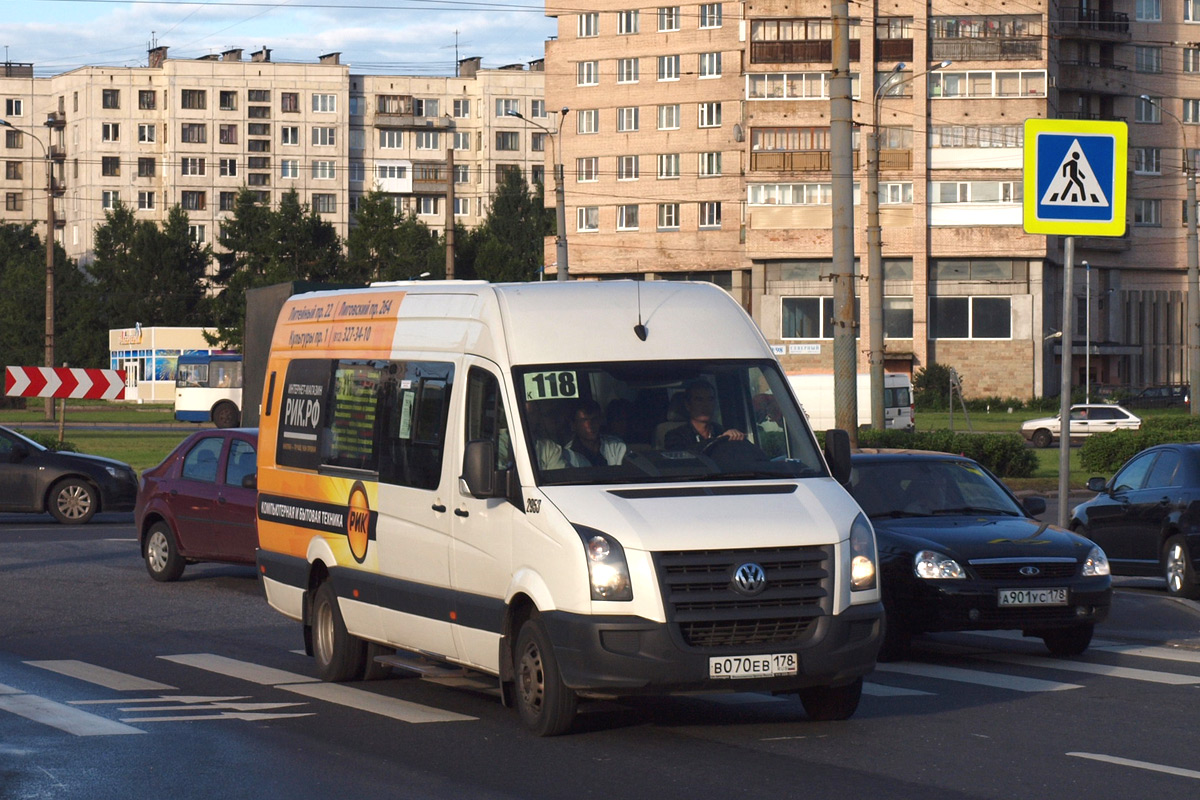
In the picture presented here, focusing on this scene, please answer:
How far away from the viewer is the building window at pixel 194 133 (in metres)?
128

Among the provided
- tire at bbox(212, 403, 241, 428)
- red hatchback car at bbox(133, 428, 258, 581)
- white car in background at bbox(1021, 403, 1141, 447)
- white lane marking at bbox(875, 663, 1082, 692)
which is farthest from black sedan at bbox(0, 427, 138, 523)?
tire at bbox(212, 403, 241, 428)

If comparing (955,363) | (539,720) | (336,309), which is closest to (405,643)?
(539,720)

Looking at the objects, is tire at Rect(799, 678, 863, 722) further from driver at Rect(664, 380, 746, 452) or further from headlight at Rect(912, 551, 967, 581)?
headlight at Rect(912, 551, 967, 581)

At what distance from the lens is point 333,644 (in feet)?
36.3

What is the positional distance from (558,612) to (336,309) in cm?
387

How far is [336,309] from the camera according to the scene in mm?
11672

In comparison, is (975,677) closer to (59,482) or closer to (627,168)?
(59,482)

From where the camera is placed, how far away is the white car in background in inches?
2239

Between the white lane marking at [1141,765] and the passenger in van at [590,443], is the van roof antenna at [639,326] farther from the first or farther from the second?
the white lane marking at [1141,765]

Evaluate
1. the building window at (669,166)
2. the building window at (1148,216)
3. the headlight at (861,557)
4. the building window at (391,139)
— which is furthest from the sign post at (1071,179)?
the building window at (391,139)

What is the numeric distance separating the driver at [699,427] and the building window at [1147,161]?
90890mm

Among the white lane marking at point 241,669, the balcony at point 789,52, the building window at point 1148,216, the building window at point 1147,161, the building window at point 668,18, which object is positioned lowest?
the white lane marking at point 241,669

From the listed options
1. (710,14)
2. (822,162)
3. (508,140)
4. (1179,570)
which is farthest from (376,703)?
(508,140)

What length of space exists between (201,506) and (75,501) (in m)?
9.02
